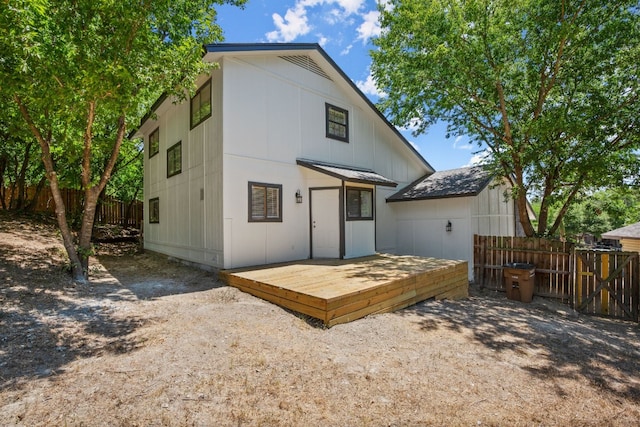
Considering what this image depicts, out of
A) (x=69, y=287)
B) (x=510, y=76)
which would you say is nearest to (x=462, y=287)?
(x=510, y=76)

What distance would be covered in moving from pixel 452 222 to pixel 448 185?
1686 mm

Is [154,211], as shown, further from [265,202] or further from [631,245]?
[631,245]

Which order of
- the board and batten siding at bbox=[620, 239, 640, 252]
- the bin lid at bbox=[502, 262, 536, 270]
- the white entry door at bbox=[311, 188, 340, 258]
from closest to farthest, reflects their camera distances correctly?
the bin lid at bbox=[502, 262, 536, 270]
the white entry door at bbox=[311, 188, 340, 258]
the board and batten siding at bbox=[620, 239, 640, 252]

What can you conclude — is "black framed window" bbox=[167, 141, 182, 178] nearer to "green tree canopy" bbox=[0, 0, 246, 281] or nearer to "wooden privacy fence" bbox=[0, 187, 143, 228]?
"green tree canopy" bbox=[0, 0, 246, 281]

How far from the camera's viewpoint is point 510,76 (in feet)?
32.4

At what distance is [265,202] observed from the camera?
8.71 metres

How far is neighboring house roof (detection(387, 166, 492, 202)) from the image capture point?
10.7 m

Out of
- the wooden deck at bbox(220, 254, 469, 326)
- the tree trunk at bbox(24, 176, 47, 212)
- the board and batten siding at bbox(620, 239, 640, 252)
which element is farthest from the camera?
the board and batten siding at bbox(620, 239, 640, 252)

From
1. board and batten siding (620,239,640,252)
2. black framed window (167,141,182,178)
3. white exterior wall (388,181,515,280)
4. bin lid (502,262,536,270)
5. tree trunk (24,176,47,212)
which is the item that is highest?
black framed window (167,141,182,178)

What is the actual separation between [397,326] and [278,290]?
2189 millimetres

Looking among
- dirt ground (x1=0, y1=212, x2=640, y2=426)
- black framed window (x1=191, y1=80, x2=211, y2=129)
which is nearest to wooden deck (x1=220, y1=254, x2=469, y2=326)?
dirt ground (x1=0, y1=212, x2=640, y2=426)

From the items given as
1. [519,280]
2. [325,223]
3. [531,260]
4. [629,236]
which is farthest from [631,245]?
[325,223]

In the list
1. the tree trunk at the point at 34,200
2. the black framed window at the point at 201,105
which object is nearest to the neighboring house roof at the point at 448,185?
the black framed window at the point at 201,105

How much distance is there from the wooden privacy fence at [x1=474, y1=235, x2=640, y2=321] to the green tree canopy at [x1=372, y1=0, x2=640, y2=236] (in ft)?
4.86
